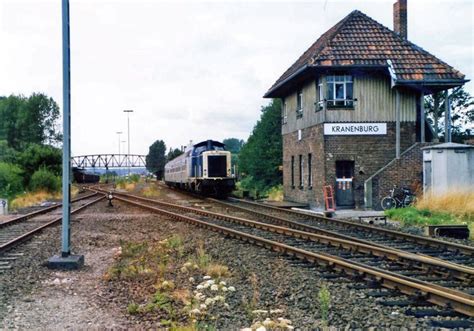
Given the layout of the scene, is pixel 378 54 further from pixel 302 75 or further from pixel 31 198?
pixel 31 198

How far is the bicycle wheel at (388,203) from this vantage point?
20.6 m

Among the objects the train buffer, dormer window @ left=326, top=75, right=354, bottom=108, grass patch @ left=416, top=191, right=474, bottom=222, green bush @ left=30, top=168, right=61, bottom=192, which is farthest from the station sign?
green bush @ left=30, top=168, right=61, bottom=192

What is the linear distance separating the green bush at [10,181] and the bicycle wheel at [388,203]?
20215 mm

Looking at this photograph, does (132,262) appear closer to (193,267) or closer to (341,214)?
(193,267)

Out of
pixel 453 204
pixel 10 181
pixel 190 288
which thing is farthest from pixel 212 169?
pixel 190 288

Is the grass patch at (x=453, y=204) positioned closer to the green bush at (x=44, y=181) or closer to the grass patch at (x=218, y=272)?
the grass patch at (x=218, y=272)

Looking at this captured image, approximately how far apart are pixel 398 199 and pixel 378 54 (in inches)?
248

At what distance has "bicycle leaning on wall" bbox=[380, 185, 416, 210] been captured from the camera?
20.2 meters

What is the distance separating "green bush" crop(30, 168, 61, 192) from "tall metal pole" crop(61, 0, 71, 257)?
26.2 meters

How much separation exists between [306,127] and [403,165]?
216 inches

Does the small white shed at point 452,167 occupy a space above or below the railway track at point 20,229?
above

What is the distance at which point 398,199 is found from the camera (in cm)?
2075

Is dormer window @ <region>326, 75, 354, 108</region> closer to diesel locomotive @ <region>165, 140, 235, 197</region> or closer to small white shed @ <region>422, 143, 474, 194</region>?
small white shed @ <region>422, 143, 474, 194</region>

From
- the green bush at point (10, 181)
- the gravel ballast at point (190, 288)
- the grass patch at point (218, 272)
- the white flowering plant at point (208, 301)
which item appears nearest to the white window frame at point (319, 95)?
the gravel ballast at point (190, 288)
